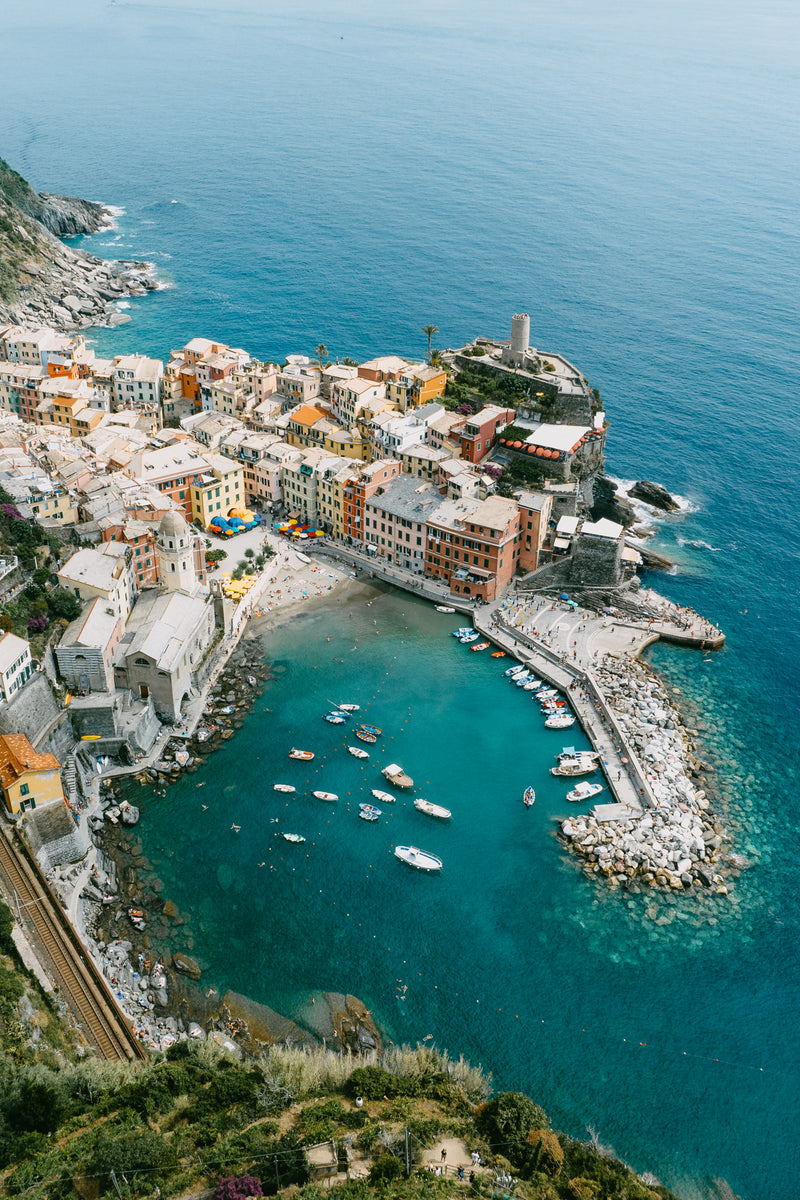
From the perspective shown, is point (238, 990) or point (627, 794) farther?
point (627, 794)

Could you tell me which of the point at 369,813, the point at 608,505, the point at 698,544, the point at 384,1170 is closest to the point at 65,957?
the point at 369,813

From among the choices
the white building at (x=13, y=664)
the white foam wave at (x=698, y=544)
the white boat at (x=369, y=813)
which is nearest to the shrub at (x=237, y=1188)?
the white boat at (x=369, y=813)

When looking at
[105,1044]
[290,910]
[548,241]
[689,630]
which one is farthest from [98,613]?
[548,241]

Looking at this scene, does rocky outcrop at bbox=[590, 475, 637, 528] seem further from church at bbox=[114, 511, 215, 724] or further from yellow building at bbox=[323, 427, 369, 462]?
church at bbox=[114, 511, 215, 724]

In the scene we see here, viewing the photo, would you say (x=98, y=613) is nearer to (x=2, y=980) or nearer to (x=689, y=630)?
(x=2, y=980)

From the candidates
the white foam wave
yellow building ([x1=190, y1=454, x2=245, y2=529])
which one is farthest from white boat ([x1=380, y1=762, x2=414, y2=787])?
the white foam wave

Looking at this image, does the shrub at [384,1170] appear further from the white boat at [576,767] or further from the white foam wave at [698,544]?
the white foam wave at [698,544]
